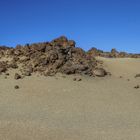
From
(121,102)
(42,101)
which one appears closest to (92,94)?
(121,102)

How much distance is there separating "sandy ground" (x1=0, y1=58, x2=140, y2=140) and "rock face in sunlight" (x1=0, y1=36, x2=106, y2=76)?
753mm

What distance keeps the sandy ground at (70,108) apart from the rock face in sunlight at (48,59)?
2.47 ft

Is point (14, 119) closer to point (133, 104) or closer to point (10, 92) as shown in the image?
point (10, 92)

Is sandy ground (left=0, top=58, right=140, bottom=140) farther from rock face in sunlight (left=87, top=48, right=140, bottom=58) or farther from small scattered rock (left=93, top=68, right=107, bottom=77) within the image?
rock face in sunlight (left=87, top=48, right=140, bottom=58)

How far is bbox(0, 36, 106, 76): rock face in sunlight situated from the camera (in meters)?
20.1

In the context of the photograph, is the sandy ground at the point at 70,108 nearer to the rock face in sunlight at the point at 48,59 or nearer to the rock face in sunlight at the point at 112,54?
the rock face in sunlight at the point at 48,59

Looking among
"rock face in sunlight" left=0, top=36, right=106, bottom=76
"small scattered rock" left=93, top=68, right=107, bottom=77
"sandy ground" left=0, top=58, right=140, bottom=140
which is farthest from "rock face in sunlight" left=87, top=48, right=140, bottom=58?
"small scattered rock" left=93, top=68, right=107, bottom=77

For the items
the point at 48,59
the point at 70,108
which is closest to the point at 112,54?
the point at 48,59

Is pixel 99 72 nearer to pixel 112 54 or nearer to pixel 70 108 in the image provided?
pixel 70 108

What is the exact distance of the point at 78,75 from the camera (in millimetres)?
19984

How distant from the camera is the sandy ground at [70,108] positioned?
11609mm

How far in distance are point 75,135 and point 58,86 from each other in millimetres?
6920

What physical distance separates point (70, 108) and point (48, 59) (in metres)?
5.78

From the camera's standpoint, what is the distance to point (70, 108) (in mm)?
15383
